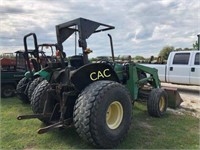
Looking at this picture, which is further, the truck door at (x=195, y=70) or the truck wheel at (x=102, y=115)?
the truck door at (x=195, y=70)

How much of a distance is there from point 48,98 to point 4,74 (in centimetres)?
571

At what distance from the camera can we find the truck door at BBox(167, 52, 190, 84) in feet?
31.9

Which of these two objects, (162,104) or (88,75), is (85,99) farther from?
(162,104)

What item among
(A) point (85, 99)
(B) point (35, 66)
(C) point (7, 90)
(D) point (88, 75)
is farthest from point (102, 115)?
(C) point (7, 90)

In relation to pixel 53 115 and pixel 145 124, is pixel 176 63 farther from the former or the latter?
pixel 53 115

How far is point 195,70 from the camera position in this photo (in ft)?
31.0

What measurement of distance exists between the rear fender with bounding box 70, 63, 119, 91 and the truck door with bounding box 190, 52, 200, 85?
6.34 meters

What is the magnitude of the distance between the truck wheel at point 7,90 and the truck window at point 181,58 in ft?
22.4

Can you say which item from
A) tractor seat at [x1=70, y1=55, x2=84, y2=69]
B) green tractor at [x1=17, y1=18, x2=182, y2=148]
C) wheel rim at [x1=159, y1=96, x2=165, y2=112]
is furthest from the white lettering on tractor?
wheel rim at [x1=159, y1=96, x2=165, y2=112]

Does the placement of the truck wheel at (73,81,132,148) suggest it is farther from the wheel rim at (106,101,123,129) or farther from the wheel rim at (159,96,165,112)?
the wheel rim at (159,96,165,112)

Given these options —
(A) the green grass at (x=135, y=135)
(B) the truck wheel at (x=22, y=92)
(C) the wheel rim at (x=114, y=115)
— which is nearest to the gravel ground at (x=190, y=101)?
(A) the green grass at (x=135, y=135)

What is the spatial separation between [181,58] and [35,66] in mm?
6492

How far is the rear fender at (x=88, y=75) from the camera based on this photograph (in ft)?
12.6

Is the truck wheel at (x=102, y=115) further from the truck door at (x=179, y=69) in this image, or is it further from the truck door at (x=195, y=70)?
the truck door at (x=179, y=69)
